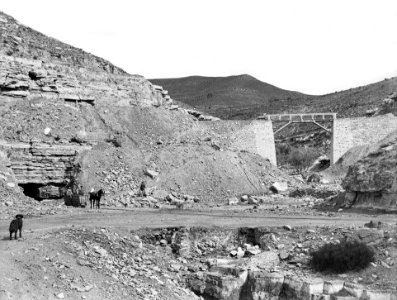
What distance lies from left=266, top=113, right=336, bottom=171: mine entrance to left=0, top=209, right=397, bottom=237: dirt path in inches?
1078

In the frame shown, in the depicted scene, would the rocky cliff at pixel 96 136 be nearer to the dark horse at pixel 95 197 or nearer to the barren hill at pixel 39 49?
the barren hill at pixel 39 49

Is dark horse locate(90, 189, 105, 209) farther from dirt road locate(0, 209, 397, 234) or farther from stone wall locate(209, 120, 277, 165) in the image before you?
stone wall locate(209, 120, 277, 165)

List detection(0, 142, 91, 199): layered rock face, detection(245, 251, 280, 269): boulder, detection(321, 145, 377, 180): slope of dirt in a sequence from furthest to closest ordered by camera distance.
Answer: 1. detection(321, 145, 377, 180): slope of dirt
2. detection(0, 142, 91, 199): layered rock face
3. detection(245, 251, 280, 269): boulder

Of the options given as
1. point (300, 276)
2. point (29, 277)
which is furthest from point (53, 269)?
point (300, 276)

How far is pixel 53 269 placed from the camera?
45.2 ft

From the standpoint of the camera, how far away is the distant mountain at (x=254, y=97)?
3025 inches

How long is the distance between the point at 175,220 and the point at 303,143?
48.1m

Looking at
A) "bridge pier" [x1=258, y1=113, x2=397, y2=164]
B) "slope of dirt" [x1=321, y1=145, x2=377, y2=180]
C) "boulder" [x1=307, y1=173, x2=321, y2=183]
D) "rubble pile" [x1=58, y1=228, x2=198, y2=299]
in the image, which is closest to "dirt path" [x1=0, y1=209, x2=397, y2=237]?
"rubble pile" [x1=58, y1=228, x2=198, y2=299]

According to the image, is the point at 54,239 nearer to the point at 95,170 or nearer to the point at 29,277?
the point at 29,277

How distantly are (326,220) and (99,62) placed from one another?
22233 millimetres

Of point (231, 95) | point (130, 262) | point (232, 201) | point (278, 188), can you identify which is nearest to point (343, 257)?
point (130, 262)

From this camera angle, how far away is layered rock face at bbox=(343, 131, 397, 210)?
22013 millimetres

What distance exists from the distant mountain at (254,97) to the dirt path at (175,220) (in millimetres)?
50850

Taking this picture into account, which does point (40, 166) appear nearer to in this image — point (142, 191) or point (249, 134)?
point (142, 191)
